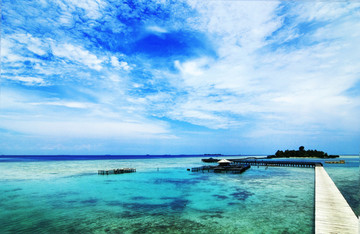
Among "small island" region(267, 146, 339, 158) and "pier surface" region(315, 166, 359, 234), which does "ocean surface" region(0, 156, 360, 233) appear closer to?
"pier surface" region(315, 166, 359, 234)

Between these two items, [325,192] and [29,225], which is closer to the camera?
[29,225]

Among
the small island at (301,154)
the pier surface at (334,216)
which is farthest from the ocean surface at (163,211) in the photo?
the small island at (301,154)

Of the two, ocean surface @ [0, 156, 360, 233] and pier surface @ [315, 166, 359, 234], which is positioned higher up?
pier surface @ [315, 166, 359, 234]

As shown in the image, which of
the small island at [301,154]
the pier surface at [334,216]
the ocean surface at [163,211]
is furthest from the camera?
the small island at [301,154]

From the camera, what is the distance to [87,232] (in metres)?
13.0

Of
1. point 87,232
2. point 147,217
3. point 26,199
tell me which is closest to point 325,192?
point 147,217

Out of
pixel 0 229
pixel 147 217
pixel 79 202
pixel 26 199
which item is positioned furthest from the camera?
pixel 26 199

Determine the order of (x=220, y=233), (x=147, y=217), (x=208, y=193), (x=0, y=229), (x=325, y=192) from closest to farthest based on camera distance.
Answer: (x=220, y=233) → (x=0, y=229) → (x=147, y=217) → (x=325, y=192) → (x=208, y=193)

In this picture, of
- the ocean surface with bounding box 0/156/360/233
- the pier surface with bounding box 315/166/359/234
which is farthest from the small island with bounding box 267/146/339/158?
the pier surface with bounding box 315/166/359/234

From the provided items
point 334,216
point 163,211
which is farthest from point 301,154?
point 163,211

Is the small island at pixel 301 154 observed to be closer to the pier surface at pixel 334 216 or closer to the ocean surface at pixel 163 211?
the ocean surface at pixel 163 211

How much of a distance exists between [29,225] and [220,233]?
13.5m

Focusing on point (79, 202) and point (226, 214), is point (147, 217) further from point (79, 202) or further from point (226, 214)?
point (79, 202)

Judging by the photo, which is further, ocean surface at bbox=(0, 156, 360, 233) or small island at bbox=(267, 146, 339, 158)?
small island at bbox=(267, 146, 339, 158)
